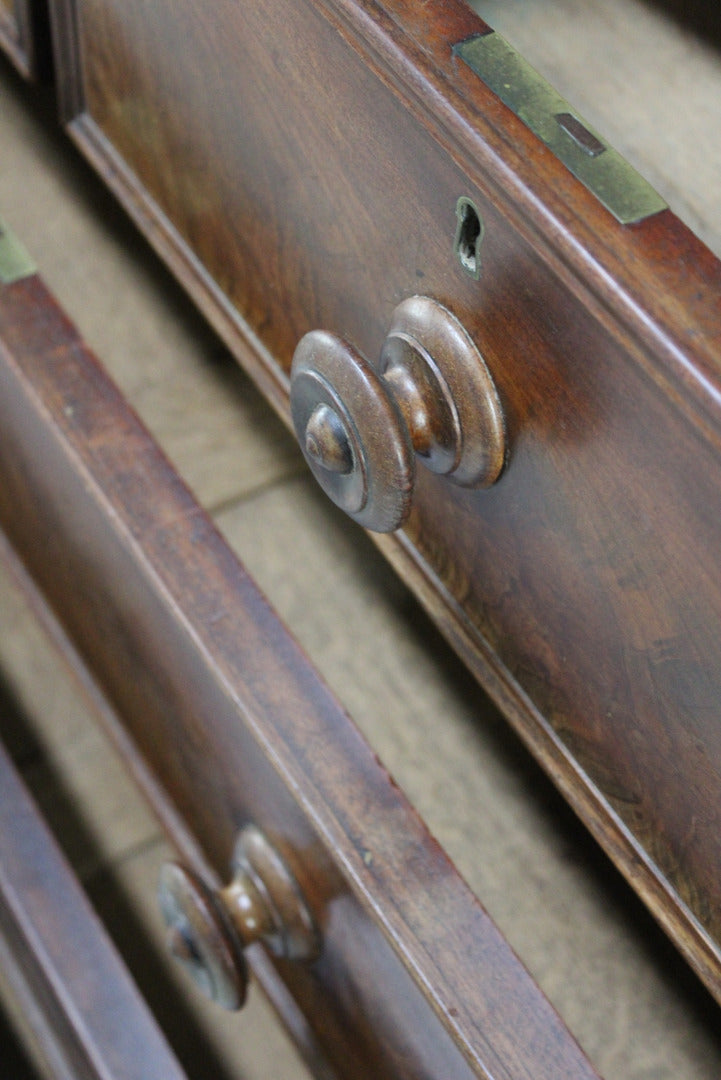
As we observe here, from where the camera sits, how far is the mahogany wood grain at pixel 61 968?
540 mm

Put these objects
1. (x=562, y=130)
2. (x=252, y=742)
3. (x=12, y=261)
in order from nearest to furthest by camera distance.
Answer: (x=562, y=130) → (x=252, y=742) → (x=12, y=261)

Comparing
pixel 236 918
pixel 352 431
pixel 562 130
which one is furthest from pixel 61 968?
pixel 562 130

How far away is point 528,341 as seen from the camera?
37cm

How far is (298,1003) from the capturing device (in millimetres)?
576

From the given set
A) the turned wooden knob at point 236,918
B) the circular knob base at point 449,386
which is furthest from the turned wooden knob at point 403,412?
the turned wooden knob at point 236,918

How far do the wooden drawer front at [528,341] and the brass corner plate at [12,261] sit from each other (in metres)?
0.10

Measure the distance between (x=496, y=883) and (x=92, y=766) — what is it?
274 millimetres

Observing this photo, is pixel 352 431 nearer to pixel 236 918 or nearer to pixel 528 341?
pixel 528 341

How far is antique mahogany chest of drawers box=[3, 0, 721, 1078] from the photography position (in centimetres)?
34

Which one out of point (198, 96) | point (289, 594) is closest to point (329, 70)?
point (198, 96)

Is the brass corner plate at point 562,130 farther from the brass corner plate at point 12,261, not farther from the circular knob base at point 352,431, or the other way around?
the brass corner plate at point 12,261

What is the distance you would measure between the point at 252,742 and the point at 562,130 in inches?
10.0

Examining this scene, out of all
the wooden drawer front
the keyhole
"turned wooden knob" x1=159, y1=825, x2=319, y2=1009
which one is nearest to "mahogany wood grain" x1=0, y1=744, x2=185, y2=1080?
"turned wooden knob" x1=159, y1=825, x2=319, y2=1009

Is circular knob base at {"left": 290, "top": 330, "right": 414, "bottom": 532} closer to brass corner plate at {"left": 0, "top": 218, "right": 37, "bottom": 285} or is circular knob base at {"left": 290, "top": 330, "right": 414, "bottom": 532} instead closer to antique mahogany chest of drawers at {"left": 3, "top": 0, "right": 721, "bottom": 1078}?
antique mahogany chest of drawers at {"left": 3, "top": 0, "right": 721, "bottom": 1078}
